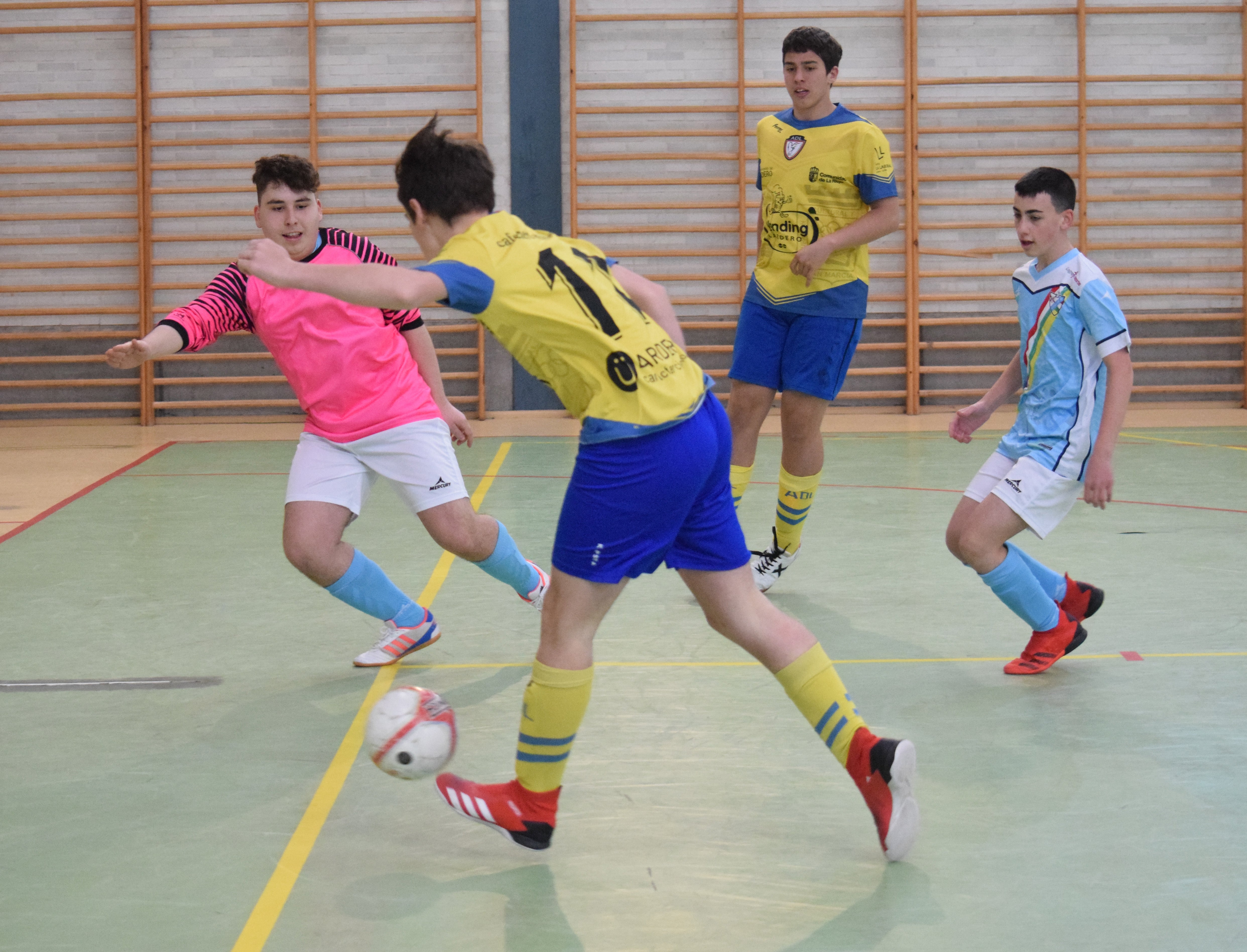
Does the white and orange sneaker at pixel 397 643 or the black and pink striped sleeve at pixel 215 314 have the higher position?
the black and pink striped sleeve at pixel 215 314

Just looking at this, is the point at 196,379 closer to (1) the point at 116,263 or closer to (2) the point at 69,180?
(1) the point at 116,263

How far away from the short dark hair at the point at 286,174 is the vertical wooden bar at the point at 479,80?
21.8 ft

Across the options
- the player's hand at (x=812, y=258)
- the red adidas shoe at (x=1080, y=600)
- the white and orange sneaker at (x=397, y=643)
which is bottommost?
the white and orange sneaker at (x=397, y=643)

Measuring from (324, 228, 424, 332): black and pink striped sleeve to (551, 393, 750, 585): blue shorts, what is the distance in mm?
1582

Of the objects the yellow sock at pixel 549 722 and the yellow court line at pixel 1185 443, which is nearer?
the yellow sock at pixel 549 722

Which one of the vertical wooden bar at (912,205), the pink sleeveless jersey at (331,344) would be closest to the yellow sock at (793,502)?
the pink sleeveless jersey at (331,344)

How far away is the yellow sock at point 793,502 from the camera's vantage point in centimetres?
493

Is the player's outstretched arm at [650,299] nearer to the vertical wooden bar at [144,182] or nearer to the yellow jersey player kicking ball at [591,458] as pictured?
the yellow jersey player kicking ball at [591,458]

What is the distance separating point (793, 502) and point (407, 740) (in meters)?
2.47

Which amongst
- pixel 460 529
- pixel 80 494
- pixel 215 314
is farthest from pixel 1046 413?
pixel 80 494

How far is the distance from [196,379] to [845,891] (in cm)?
908

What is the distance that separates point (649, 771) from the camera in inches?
124

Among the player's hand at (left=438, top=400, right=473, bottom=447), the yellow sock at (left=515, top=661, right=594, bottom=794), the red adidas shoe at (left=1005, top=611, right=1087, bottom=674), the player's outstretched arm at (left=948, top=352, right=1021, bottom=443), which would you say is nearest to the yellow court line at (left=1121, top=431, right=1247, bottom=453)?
the player's outstretched arm at (left=948, top=352, right=1021, bottom=443)

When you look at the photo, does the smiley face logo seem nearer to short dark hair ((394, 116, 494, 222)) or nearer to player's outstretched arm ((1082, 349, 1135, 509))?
short dark hair ((394, 116, 494, 222))
